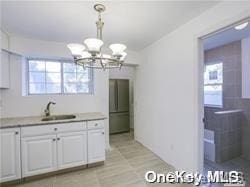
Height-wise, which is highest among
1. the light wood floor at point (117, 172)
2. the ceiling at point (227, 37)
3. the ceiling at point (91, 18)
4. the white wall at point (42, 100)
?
the ceiling at point (227, 37)

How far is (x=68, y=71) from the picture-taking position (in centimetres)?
336

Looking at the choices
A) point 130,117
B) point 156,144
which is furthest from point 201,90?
point 130,117

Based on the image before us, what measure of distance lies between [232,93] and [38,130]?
401 centimetres

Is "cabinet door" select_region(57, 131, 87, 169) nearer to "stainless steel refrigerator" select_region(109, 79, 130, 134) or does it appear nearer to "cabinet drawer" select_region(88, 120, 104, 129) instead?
"cabinet drawer" select_region(88, 120, 104, 129)

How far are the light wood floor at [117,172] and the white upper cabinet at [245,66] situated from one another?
7.49ft

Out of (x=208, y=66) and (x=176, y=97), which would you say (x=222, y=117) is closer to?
(x=176, y=97)

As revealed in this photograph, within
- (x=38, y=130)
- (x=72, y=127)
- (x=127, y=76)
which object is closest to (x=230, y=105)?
(x=127, y=76)

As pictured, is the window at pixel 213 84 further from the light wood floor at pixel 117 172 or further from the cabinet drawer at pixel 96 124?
the cabinet drawer at pixel 96 124

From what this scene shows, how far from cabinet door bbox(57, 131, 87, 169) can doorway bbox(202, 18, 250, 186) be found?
2.12 meters

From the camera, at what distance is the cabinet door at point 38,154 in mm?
2215

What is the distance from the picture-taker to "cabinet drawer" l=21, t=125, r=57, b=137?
86.5 inches

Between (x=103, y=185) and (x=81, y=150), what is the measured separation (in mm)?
705

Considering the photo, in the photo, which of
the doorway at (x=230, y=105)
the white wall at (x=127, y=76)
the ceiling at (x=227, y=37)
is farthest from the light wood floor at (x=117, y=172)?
the ceiling at (x=227, y=37)

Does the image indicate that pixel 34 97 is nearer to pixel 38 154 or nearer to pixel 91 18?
pixel 38 154
